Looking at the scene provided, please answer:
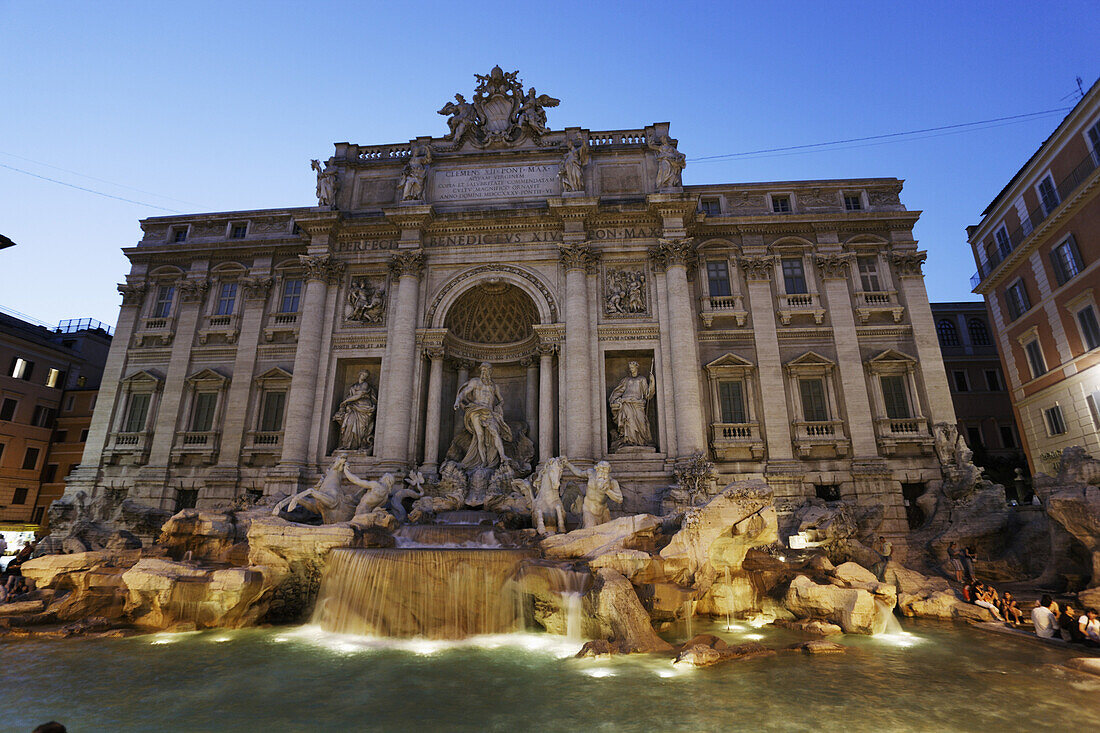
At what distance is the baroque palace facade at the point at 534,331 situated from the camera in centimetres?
1916

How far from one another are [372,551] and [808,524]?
12.5 metres

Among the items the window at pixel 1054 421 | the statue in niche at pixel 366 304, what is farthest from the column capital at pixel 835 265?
the statue in niche at pixel 366 304

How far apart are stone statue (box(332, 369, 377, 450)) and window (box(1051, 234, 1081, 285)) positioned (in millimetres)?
27569

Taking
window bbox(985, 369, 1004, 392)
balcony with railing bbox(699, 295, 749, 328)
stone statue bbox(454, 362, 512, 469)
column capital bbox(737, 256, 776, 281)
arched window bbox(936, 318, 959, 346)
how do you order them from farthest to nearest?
arched window bbox(936, 318, 959, 346), window bbox(985, 369, 1004, 392), column capital bbox(737, 256, 776, 281), balcony with railing bbox(699, 295, 749, 328), stone statue bbox(454, 362, 512, 469)

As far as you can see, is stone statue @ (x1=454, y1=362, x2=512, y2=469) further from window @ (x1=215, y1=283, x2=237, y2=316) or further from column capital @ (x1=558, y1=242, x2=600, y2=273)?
window @ (x1=215, y1=283, x2=237, y2=316)

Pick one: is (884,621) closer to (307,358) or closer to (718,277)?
(718,277)

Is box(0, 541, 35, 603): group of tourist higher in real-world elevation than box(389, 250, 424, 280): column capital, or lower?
lower

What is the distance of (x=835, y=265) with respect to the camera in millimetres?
21359

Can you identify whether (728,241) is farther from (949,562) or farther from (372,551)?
(372,551)

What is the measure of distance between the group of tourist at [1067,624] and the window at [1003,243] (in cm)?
2076

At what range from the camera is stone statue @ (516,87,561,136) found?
22688 mm

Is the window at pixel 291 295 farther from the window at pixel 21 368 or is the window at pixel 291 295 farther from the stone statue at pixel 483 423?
the window at pixel 21 368

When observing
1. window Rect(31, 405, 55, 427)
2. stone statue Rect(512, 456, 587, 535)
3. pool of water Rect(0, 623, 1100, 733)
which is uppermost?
window Rect(31, 405, 55, 427)

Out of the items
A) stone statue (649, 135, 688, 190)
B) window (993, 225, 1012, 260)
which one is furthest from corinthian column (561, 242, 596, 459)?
window (993, 225, 1012, 260)
